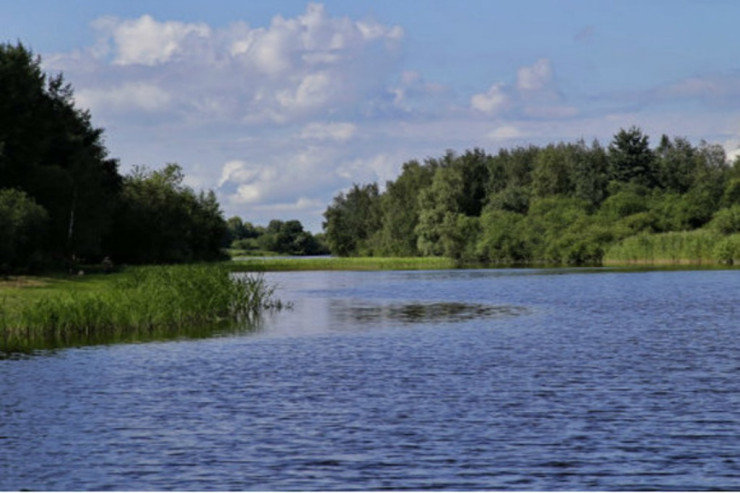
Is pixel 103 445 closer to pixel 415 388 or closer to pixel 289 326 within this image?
pixel 415 388

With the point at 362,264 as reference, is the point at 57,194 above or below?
above

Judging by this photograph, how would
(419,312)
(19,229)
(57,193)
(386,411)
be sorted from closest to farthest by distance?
(386,411) → (419,312) → (19,229) → (57,193)

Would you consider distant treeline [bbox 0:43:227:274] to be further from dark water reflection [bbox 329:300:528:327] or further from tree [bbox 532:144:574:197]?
tree [bbox 532:144:574:197]

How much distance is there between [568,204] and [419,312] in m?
96.0

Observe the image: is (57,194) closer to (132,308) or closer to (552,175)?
(132,308)

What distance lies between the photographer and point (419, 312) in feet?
172

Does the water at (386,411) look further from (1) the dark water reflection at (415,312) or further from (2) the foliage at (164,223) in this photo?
(2) the foliage at (164,223)

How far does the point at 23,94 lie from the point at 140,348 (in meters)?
49.1

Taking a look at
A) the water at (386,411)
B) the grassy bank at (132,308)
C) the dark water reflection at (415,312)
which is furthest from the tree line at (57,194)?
the water at (386,411)

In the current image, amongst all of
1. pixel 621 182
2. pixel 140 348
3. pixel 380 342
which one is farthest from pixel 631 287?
pixel 621 182

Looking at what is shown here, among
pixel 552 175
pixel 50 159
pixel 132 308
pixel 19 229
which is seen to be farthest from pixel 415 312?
pixel 552 175

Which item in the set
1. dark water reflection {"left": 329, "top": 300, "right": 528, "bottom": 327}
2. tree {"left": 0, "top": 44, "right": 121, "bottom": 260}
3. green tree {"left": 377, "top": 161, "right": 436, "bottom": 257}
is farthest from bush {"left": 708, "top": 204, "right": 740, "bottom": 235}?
tree {"left": 0, "top": 44, "right": 121, "bottom": 260}

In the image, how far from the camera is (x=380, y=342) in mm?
36250

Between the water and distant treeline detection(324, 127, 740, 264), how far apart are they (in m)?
87.2
